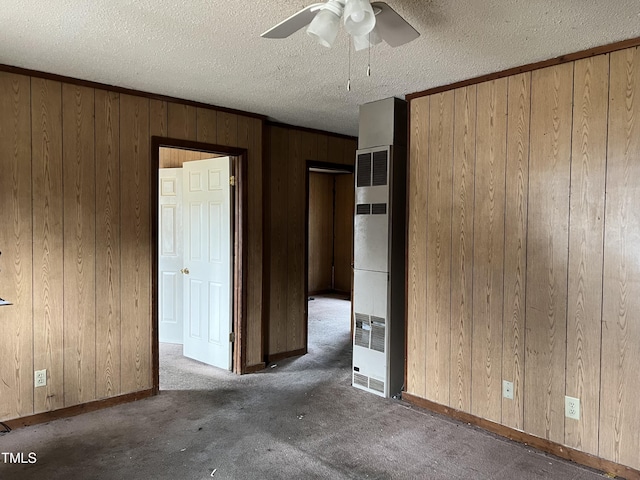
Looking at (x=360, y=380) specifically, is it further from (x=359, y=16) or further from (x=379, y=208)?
(x=359, y=16)

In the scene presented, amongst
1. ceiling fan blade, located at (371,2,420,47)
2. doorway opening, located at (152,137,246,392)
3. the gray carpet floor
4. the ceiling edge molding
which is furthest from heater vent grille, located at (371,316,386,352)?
ceiling fan blade, located at (371,2,420,47)

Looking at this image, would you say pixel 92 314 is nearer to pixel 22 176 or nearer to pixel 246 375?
pixel 22 176

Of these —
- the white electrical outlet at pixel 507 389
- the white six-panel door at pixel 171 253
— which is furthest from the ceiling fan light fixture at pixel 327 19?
the white six-panel door at pixel 171 253

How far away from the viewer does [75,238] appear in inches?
130

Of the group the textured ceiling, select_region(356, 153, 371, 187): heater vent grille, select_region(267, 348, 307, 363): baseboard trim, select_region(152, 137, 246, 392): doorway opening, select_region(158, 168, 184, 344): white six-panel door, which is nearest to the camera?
the textured ceiling

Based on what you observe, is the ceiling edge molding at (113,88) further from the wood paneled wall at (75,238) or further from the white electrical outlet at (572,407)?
the white electrical outlet at (572,407)

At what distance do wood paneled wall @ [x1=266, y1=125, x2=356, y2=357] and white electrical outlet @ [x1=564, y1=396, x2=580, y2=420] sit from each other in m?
2.73

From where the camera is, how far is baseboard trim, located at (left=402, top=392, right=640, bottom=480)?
8.53 ft

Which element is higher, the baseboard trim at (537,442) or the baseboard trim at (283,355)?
the baseboard trim at (283,355)

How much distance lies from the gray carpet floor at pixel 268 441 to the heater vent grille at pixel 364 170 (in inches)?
69.2

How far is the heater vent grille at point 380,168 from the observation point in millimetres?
3699

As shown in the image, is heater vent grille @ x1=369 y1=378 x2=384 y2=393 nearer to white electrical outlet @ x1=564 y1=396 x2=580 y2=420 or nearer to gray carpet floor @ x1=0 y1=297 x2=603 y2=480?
gray carpet floor @ x1=0 y1=297 x2=603 y2=480

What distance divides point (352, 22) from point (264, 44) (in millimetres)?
999

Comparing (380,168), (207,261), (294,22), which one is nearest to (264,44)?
(294,22)
